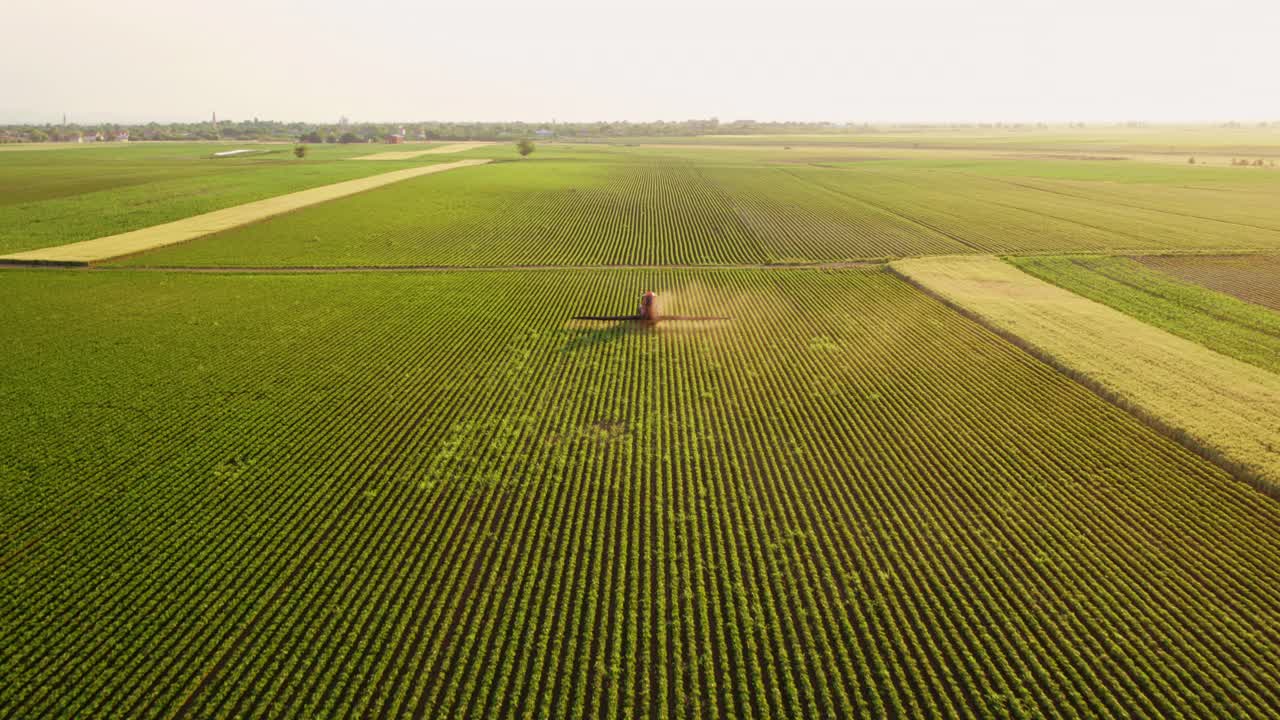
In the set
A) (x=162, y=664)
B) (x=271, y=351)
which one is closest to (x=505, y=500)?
(x=162, y=664)

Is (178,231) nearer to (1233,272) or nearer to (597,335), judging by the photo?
(597,335)

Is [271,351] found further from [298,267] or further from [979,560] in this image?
[979,560]

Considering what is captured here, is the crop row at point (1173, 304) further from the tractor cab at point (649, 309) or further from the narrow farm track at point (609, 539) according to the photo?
the tractor cab at point (649, 309)

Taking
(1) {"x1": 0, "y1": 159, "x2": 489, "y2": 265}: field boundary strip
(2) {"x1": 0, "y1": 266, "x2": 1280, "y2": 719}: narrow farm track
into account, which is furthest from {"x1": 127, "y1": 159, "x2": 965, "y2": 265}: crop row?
(2) {"x1": 0, "y1": 266, "x2": 1280, "y2": 719}: narrow farm track

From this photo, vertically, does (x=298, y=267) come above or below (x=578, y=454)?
above

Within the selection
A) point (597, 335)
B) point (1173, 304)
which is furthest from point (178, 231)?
point (1173, 304)

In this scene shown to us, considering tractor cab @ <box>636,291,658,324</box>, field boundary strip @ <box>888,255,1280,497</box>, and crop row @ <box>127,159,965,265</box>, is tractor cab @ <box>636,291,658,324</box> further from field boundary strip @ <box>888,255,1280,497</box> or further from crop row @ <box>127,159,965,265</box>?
field boundary strip @ <box>888,255,1280,497</box>
